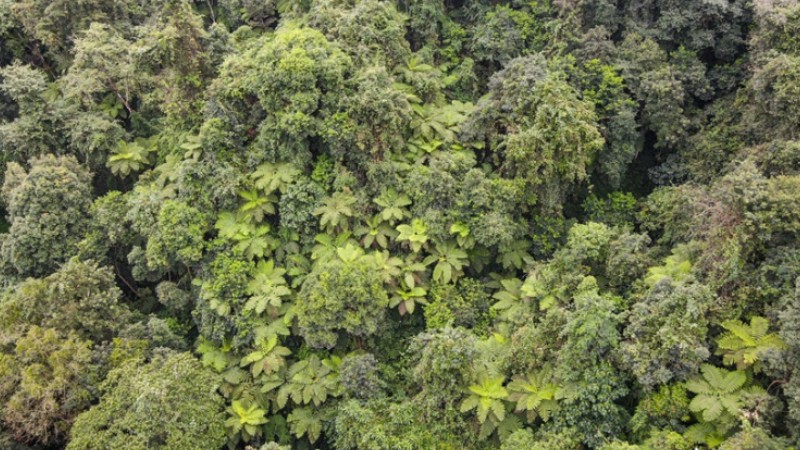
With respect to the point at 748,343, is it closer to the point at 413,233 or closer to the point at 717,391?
the point at 717,391

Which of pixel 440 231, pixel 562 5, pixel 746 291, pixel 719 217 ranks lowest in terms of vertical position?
pixel 440 231

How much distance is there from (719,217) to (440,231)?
6.26 meters

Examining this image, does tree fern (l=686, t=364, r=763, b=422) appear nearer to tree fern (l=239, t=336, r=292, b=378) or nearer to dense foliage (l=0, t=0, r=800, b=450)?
dense foliage (l=0, t=0, r=800, b=450)

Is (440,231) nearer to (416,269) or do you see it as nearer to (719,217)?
(416,269)

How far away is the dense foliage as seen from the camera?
12852 mm

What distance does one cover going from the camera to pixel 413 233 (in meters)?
16.3

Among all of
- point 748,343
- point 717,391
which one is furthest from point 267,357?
point 748,343

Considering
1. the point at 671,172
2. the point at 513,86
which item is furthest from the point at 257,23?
the point at 671,172

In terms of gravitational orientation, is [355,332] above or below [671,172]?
below

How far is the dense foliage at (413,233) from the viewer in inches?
506

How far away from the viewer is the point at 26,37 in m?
23.3

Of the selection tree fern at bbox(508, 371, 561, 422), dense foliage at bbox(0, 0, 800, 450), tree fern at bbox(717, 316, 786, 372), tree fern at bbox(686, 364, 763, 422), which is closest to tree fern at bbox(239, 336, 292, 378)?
dense foliage at bbox(0, 0, 800, 450)

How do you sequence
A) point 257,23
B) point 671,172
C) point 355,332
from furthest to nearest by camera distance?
1. point 257,23
2. point 671,172
3. point 355,332

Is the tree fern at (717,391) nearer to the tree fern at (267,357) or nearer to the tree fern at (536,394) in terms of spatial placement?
the tree fern at (536,394)
